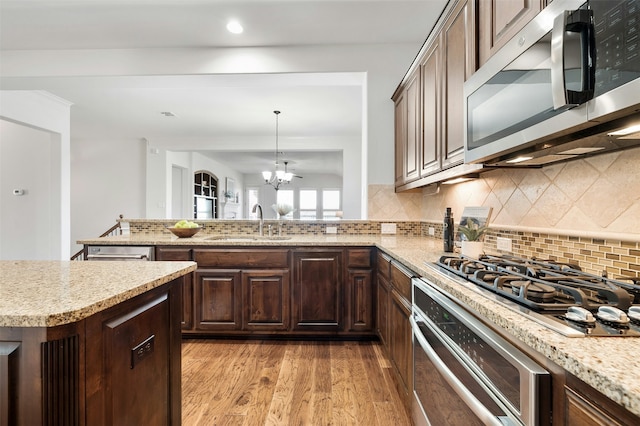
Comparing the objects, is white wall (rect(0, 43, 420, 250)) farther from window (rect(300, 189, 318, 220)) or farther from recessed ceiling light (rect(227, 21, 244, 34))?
window (rect(300, 189, 318, 220))

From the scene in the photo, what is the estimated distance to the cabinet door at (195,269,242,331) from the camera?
258cm

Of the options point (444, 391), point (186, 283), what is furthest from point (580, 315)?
point (186, 283)

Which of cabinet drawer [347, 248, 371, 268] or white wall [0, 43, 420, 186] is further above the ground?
white wall [0, 43, 420, 186]

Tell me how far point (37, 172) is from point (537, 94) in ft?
20.0

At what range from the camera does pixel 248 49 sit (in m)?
3.10

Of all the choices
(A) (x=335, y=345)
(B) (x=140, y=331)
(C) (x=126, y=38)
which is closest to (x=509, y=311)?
(B) (x=140, y=331)

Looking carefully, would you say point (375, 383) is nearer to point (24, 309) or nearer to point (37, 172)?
point (24, 309)

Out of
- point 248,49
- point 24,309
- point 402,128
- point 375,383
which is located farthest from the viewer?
point 248,49

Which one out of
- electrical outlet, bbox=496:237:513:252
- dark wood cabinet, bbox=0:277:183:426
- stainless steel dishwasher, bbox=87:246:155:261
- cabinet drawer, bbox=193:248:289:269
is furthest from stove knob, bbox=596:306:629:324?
stainless steel dishwasher, bbox=87:246:155:261

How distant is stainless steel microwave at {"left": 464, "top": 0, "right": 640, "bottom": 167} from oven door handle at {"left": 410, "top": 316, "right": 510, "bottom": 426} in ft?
2.54

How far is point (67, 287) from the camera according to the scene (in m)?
0.98

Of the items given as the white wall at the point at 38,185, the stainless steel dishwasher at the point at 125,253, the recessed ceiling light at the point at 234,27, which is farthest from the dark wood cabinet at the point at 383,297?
the white wall at the point at 38,185

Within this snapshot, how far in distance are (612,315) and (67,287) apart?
1433 mm

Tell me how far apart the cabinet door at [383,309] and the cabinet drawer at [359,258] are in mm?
178
